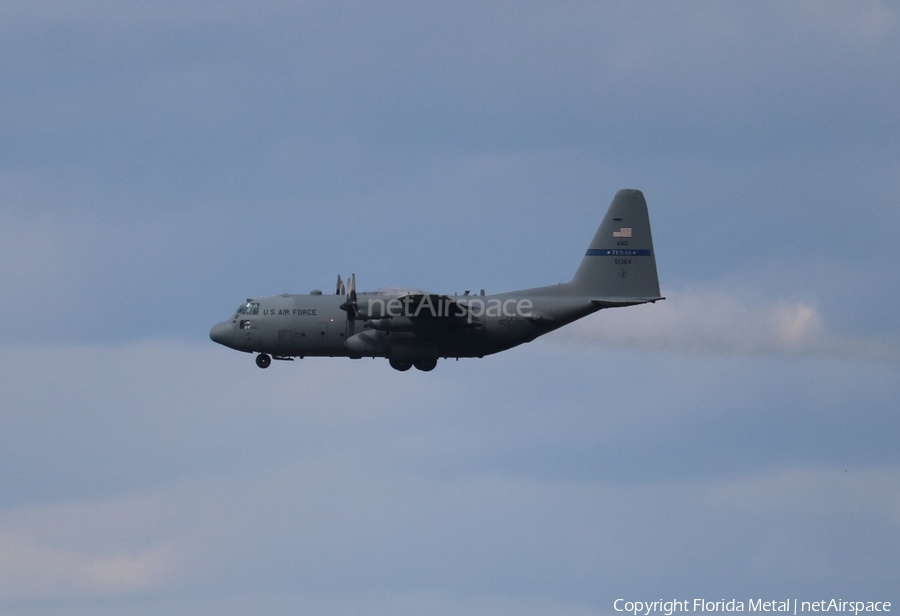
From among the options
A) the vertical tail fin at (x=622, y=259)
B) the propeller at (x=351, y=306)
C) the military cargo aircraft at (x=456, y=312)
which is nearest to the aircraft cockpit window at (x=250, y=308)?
the military cargo aircraft at (x=456, y=312)

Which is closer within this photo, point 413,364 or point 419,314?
point 419,314

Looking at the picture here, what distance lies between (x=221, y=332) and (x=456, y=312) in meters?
9.43

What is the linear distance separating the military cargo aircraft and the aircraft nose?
65 cm

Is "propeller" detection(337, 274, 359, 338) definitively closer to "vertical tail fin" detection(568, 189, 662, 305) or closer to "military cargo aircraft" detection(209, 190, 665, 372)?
"military cargo aircraft" detection(209, 190, 665, 372)

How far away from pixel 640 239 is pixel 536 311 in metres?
4.79

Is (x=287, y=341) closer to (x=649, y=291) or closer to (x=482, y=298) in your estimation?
(x=482, y=298)

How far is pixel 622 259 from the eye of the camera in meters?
80.2

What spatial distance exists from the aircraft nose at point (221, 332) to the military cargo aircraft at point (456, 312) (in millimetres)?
651

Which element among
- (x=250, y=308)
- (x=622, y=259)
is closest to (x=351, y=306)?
(x=250, y=308)

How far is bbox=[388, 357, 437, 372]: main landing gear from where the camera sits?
264 feet

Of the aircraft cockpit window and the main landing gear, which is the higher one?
the aircraft cockpit window

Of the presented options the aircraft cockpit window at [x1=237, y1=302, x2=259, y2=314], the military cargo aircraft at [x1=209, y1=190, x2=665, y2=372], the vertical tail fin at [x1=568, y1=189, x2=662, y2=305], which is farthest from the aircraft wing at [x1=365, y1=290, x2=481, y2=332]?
the aircraft cockpit window at [x1=237, y1=302, x2=259, y2=314]

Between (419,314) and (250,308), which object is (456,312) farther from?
(250,308)

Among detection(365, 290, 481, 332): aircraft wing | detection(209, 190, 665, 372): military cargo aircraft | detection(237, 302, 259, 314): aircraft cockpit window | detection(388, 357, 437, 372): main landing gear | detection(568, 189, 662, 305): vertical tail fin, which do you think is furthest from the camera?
detection(237, 302, 259, 314): aircraft cockpit window
